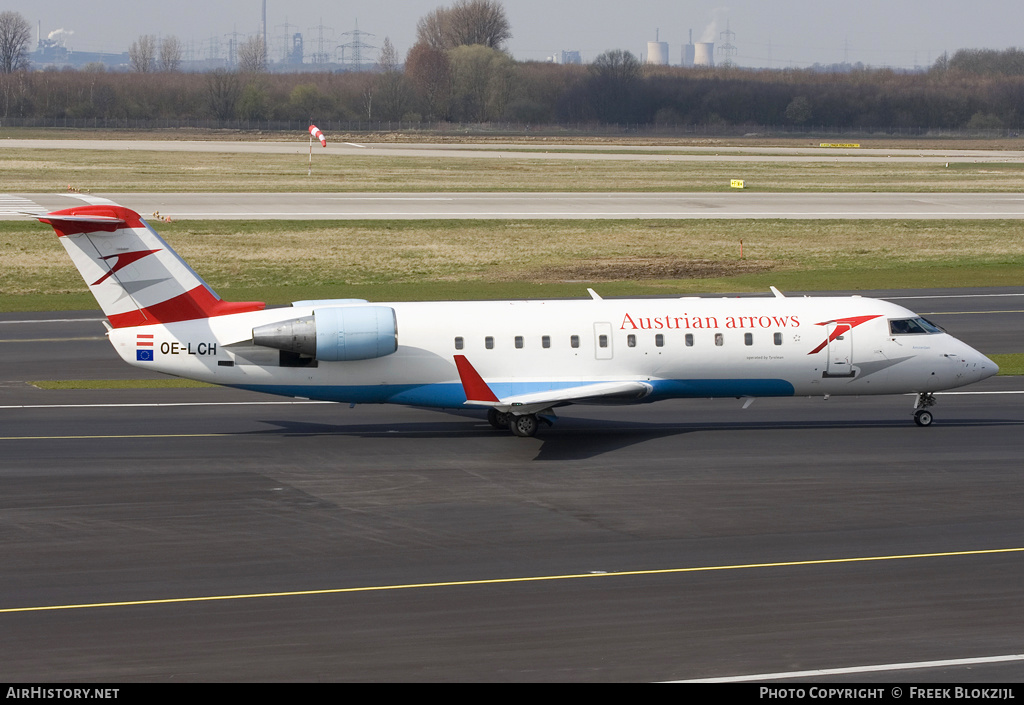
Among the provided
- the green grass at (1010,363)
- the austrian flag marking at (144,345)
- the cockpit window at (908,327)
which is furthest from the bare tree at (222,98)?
the cockpit window at (908,327)

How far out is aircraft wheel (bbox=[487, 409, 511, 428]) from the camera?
96.0ft

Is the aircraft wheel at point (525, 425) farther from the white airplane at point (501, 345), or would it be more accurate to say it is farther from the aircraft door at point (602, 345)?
the aircraft door at point (602, 345)

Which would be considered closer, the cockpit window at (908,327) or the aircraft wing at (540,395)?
the aircraft wing at (540,395)

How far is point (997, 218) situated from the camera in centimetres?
7744

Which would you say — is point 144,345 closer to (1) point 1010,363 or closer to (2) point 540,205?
(1) point 1010,363

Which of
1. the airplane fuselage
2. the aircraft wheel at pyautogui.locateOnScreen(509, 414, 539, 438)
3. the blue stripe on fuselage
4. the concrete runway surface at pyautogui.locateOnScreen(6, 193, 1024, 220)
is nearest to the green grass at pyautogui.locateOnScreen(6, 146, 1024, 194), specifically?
the concrete runway surface at pyautogui.locateOnScreen(6, 193, 1024, 220)

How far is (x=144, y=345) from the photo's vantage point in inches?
1070

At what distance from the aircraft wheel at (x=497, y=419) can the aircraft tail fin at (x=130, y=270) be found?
24.6 ft

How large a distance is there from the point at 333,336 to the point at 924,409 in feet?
50.9

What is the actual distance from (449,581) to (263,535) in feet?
14.0

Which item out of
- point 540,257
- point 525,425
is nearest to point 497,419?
point 525,425

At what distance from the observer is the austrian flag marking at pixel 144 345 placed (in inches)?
1069
